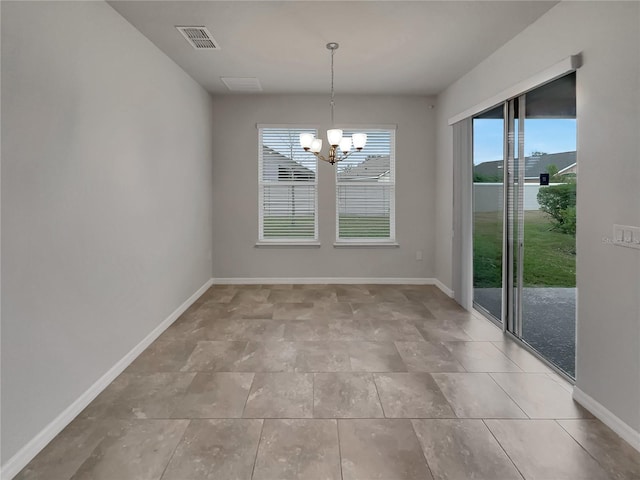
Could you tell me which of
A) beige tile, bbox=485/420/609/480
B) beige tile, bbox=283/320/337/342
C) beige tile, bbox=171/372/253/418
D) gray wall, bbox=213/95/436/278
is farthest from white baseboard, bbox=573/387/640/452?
gray wall, bbox=213/95/436/278

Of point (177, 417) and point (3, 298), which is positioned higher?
point (3, 298)

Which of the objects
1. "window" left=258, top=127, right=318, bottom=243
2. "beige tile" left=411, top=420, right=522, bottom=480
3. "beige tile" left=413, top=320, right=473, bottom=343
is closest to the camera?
"beige tile" left=411, top=420, right=522, bottom=480

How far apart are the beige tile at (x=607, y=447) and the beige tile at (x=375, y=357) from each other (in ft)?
3.60

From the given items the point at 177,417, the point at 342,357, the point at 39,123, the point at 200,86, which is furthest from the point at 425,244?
the point at 39,123

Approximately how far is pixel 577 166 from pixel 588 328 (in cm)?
105

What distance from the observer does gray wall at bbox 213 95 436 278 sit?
5.36 m

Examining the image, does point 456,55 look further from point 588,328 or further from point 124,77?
point 124,77

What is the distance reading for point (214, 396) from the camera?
2.43m

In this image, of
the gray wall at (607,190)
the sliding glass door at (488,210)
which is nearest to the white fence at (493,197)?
the sliding glass door at (488,210)

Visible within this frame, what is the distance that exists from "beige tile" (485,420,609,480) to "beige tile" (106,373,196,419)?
1.94 meters

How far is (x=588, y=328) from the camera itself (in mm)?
2328

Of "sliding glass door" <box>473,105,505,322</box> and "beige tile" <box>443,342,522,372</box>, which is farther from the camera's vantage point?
"sliding glass door" <box>473,105,505,322</box>

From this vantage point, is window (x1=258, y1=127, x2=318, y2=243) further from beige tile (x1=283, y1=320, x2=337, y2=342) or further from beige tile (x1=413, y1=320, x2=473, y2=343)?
beige tile (x1=413, y1=320, x2=473, y2=343)

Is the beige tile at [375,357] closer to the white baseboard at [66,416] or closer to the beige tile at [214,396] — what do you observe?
the beige tile at [214,396]
